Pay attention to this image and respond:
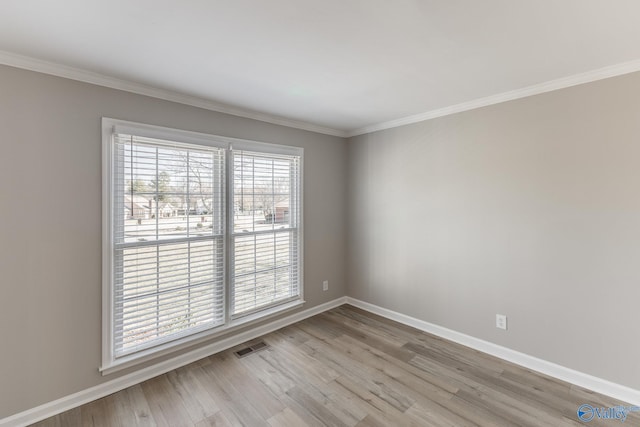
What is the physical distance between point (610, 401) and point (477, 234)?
4.94 feet

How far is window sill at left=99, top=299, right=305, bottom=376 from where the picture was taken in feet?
7.31

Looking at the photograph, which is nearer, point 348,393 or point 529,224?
point 348,393

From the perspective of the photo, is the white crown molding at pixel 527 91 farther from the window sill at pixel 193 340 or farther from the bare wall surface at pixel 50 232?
the bare wall surface at pixel 50 232

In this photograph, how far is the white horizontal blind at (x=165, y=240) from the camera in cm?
227

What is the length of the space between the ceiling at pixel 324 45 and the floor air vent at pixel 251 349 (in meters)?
2.44

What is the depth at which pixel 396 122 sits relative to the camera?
342 cm

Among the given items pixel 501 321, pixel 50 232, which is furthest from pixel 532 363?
pixel 50 232

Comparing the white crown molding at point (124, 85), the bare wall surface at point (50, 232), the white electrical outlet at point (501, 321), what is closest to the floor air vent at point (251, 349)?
the bare wall surface at point (50, 232)

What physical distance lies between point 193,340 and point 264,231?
126cm

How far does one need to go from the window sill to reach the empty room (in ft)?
0.07

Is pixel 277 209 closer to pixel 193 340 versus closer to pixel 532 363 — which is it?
pixel 193 340

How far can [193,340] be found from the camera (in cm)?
262

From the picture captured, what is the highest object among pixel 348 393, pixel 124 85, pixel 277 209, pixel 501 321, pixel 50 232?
pixel 124 85

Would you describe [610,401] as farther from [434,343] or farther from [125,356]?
[125,356]
